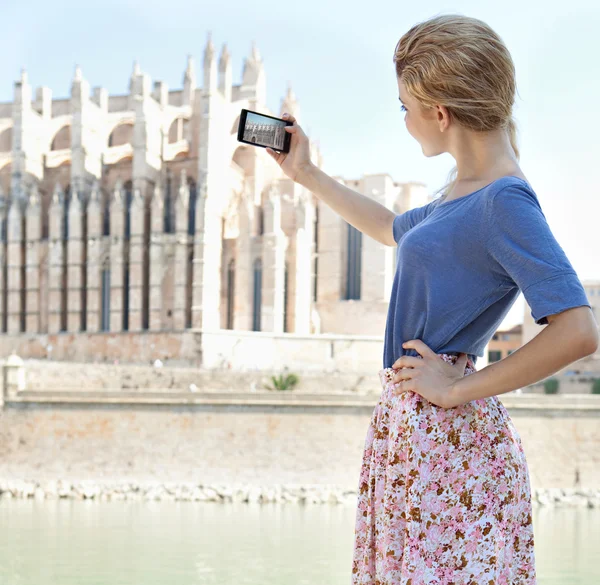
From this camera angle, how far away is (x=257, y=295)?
31.0 metres

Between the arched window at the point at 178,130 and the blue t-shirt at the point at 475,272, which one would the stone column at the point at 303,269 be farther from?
the blue t-shirt at the point at 475,272

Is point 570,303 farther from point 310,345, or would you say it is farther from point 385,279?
point 385,279

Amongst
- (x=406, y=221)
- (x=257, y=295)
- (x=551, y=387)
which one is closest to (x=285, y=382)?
(x=257, y=295)

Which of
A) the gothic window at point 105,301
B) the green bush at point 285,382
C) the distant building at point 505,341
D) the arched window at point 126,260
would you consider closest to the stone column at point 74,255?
the gothic window at point 105,301

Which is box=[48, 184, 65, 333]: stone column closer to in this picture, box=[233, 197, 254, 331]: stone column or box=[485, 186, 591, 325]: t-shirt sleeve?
box=[233, 197, 254, 331]: stone column

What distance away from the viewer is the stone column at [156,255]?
1198 inches

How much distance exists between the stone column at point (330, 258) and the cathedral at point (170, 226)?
5 centimetres

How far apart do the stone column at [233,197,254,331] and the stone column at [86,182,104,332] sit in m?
4.94

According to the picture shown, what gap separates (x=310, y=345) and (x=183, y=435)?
11088 millimetres

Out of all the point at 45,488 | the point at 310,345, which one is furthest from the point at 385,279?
the point at 45,488

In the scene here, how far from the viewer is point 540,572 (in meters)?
12.7

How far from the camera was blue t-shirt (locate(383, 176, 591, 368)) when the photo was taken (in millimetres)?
1590

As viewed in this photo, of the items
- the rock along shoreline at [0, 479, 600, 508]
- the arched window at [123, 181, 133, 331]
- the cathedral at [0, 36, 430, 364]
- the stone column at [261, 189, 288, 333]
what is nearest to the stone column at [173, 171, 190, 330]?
the cathedral at [0, 36, 430, 364]

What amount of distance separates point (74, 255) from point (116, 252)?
65.6 inches
